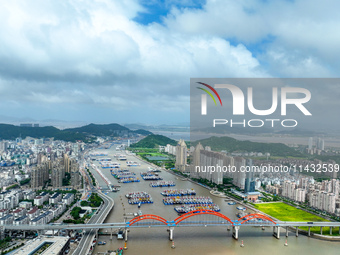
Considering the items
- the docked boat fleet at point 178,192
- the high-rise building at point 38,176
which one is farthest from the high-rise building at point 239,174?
the high-rise building at point 38,176

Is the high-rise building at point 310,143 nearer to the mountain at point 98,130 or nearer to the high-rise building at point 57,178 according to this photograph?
the high-rise building at point 57,178

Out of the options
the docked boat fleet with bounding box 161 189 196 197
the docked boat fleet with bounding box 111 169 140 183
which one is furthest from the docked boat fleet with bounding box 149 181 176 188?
the docked boat fleet with bounding box 161 189 196 197

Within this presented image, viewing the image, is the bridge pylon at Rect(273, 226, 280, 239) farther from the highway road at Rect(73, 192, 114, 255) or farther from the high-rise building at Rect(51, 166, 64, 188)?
the high-rise building at Rect(51, 166, 64, 188)

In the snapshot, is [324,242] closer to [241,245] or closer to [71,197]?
[241,245]

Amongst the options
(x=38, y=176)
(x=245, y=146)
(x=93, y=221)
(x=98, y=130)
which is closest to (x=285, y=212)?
(x=93, y=221)

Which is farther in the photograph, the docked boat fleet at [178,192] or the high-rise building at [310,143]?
the high-rise building at [310,143]

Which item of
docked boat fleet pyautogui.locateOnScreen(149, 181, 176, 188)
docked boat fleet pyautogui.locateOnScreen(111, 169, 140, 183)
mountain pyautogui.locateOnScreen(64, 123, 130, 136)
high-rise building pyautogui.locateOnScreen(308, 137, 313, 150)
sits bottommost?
docked boat fleet pyautogui.locateOnScreen(149, 181, 176, 188)
